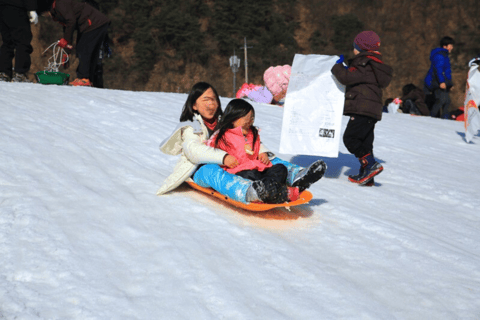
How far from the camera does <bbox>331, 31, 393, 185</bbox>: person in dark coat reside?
10.5ft

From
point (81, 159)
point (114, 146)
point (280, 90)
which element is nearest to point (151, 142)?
point (114, 146)

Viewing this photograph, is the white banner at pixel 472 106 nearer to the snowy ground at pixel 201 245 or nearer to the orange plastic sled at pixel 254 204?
the snowy ground at pixel 201 245

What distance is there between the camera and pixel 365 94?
3.22 metres

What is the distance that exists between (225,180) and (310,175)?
0.42m

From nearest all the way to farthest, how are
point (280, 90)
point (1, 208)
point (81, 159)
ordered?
point (1, 208)
point (81, 159)
point (280, 90)

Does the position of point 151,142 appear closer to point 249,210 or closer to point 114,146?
point 114,146

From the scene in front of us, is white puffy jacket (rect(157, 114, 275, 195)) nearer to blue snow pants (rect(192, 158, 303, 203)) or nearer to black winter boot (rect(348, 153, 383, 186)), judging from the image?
blue snow pants (rect(192, 158, 303, 203))

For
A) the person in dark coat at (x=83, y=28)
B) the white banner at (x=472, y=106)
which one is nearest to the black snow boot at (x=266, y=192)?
the white banner at (x=472, y=106)

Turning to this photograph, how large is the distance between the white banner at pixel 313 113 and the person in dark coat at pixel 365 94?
0.11 meters

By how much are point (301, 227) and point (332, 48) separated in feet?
87.1

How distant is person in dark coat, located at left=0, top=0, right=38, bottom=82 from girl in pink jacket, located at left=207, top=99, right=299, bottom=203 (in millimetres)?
4081

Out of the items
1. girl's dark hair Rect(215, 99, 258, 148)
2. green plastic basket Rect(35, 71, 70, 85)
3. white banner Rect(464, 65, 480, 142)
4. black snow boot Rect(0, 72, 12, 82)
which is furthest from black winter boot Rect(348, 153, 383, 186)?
black snow boot Rect(0, 72, 12, 82)

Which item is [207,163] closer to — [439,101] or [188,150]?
[188,150]

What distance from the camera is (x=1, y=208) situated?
6.31 feet
